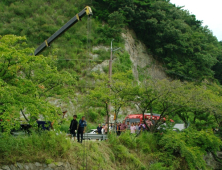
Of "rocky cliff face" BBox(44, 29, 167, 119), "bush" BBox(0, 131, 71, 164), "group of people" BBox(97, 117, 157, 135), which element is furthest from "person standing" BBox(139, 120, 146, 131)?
"rocky cliff face" BBox(44, 29, 167, 119)

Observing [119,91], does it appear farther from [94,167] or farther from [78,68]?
[78,68]

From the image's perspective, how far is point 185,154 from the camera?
18938mm

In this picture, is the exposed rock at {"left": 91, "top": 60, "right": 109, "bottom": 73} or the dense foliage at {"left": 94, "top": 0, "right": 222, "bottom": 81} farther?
the dense foliage at {"left": 94, "top": 0, "right": 222, "bottom": 81}

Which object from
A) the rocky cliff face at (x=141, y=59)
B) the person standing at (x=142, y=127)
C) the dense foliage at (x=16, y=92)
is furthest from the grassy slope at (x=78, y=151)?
the rocky cliff face at (x=141, y=59)

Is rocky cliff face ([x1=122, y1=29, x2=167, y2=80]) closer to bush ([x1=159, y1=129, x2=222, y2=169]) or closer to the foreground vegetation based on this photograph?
bush ([x1=159, y1=129, x2=222, y2=169])

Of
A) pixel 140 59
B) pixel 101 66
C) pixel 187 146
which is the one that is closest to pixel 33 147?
pixel 187 146

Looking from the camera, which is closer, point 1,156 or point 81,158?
point 1,156

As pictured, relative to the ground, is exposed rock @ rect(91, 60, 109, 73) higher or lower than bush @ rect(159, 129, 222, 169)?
higher

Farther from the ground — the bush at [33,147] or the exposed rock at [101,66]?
the exposed rock at [101,66]

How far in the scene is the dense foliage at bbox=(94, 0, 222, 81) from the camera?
43.8m

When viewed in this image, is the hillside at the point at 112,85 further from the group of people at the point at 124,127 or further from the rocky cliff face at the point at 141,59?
the group of people at the point at 124,127

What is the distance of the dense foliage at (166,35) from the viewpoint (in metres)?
43.8

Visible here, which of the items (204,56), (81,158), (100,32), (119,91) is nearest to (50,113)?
(81,158)

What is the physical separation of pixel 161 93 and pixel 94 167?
8097 mm
